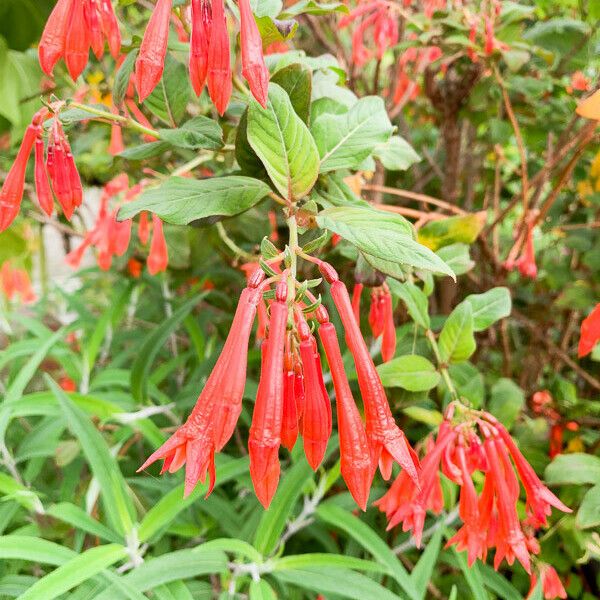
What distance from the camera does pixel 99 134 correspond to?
98 centimetres

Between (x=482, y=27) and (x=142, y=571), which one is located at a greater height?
(x=482, y=27)

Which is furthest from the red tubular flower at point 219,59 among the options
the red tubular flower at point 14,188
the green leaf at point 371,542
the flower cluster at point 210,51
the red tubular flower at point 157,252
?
the green leaf at point 371,542

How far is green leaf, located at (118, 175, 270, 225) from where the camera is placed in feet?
1.36

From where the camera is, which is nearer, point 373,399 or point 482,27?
point 373,399

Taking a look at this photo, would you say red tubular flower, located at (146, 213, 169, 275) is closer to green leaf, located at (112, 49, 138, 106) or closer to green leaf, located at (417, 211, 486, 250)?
green leaf, located at (112, 49, 138, 106)

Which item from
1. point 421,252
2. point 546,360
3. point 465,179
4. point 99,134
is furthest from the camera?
point 465,179

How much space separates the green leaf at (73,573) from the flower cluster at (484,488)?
31 cm

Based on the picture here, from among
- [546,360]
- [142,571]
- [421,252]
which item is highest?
[421,252]

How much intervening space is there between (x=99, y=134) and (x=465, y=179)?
0.86 m

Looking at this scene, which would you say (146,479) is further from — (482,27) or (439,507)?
(482,27)

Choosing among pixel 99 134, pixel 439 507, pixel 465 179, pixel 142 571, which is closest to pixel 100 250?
pixel 99 134

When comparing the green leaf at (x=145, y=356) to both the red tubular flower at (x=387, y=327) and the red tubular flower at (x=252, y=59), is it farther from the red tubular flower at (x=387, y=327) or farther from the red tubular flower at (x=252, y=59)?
the red tubular flower at (x=252, y=59)

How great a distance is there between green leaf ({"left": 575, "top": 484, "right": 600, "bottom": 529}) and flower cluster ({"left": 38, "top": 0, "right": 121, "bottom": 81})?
64cm

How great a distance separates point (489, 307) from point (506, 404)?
184 millimetres
